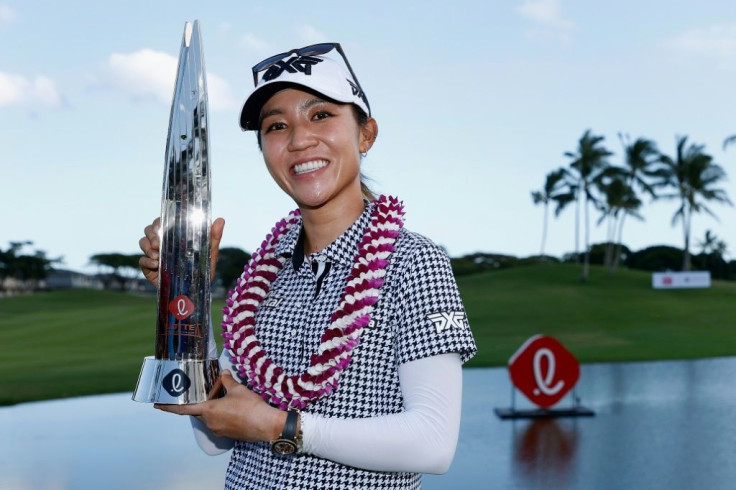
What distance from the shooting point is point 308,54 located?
2186mm

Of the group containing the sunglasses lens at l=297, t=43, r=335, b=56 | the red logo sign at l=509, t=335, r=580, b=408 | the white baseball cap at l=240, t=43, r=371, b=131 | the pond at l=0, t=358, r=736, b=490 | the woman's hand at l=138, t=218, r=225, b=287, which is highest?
the sunglasses lens at l=297, t=43, r=335, b=56

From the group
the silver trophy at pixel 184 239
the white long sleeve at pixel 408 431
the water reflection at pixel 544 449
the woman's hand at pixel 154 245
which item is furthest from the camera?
the water reflection at pixel 544 449

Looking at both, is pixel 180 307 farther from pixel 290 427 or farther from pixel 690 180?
pixel 690 180

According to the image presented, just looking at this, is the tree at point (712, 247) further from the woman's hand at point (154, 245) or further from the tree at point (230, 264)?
the woman's hand at point (154, 245)

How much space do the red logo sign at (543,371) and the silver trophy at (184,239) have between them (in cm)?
1011

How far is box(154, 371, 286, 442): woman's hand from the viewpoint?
6.21 feet

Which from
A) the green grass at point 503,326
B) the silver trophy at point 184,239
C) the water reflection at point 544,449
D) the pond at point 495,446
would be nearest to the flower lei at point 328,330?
the silver trophy at point 184,239

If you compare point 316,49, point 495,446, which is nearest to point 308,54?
point 316,49

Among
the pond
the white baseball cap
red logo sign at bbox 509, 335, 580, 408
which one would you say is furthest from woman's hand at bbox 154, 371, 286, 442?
red logo sign at bbox 509, 335, 580, 408

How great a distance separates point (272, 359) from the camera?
87.2 inches

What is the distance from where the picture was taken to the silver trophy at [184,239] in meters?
2.16

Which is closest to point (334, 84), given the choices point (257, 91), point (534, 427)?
point (257, 91)

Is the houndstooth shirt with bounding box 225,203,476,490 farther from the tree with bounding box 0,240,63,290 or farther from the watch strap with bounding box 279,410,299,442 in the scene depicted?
the tree with bounding box 0,240,63,290

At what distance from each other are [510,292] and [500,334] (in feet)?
64.3
